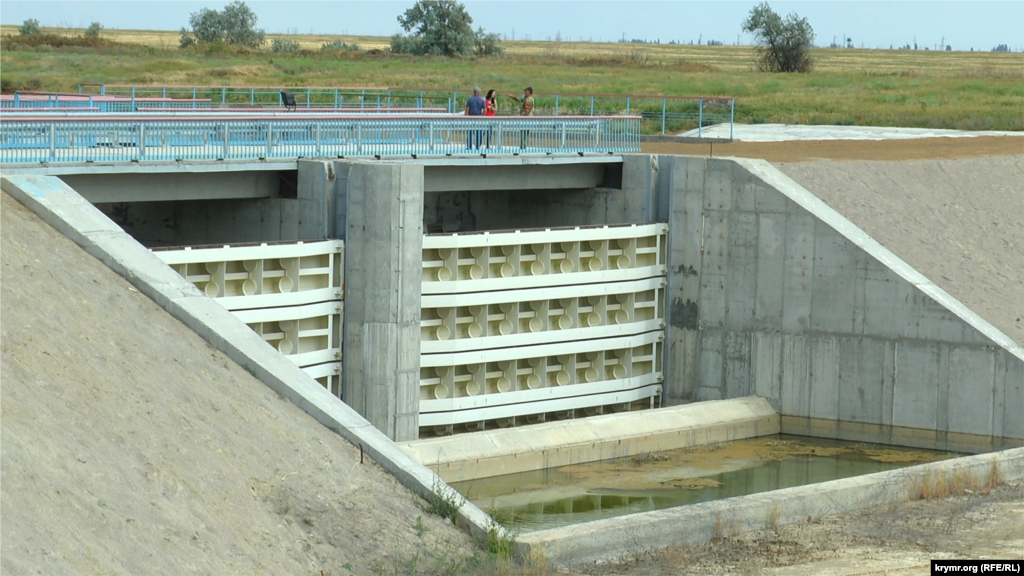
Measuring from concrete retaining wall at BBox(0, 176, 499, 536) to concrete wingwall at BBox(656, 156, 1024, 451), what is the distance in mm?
10833

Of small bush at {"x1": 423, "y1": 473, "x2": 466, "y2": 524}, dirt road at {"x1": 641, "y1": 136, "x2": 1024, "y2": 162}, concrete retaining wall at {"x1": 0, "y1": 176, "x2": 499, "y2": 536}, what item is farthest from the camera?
dirt road at {"x1": 641, "y1": 136, "x2": 1024, "y2": 162}

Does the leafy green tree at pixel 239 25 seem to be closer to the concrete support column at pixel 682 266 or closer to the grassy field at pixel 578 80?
the grassy field at pixel 578 80

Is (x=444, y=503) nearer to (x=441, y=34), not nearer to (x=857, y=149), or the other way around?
(x=857, y=149)

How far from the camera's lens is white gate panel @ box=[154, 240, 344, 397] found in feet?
69.6

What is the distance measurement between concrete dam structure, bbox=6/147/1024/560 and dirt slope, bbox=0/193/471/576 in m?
4.46

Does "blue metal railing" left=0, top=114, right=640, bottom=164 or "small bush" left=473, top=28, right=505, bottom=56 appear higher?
"small bush" left=473, top=28, right=505, bottom=56

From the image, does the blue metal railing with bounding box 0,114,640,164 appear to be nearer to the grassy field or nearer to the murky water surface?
the murky water surface

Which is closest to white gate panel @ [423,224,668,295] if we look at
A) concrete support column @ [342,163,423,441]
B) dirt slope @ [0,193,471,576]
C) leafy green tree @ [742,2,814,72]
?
concrete support column @ [342,163,423,441]

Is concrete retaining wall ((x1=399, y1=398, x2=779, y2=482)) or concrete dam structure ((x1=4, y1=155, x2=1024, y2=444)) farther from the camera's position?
concrete dam structure ((x1=4, y1=155, x2=1024, y2=444))

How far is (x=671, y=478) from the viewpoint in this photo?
873 inches

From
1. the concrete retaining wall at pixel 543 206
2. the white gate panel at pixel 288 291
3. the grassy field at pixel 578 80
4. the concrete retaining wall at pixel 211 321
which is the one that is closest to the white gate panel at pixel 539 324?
the concrete retaining wall at pixel 543 206

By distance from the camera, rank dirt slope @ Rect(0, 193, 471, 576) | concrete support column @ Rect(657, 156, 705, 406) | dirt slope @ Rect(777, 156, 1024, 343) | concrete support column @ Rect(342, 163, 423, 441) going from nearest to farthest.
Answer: dirt slope @ Rect(0, 193, 471, 576) < concrete support column @ Rect(342, 163, 423, 441) < dirt slope @ Rect(777, 156, 1024, 343) < concrete support column @ Rect(657, 156, 705, 406)

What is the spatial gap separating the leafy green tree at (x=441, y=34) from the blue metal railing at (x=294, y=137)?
70.4m

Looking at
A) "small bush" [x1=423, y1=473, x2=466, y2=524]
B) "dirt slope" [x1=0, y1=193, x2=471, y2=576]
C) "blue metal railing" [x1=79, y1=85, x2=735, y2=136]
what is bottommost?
"small bush" [x1=423, y1=473, x2=466, y2=524]
